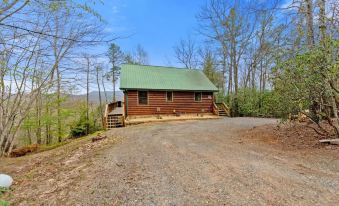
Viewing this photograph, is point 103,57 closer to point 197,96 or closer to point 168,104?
Answer: point 168,104

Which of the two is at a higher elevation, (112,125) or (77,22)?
(77,22)

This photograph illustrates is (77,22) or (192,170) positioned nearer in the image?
(192,170)

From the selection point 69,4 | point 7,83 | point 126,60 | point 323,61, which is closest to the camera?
point 69,4

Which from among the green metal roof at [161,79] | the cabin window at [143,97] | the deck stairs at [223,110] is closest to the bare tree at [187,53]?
the green metal roof at [161,79]

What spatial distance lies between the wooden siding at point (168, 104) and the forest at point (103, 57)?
2.97m

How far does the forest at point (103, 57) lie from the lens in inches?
178

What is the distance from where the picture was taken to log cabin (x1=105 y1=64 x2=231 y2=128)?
45.5 ft

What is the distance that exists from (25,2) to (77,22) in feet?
20.0

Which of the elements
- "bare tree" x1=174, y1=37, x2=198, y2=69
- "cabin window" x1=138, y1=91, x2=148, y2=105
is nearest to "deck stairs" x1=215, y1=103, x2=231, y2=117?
"cabin window" x1=138, y1=91, x2=148, y2=105

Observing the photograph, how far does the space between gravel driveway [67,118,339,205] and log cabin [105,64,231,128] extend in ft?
27.7

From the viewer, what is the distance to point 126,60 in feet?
91.4

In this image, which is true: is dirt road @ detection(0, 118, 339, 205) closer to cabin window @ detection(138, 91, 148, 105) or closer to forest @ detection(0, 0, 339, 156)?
forest @ detection(0, 0, 339, 156)

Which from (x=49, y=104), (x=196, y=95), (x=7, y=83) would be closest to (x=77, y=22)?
(x=7, y=83)

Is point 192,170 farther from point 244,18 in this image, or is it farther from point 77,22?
point 244,18
